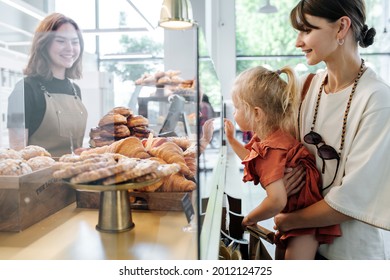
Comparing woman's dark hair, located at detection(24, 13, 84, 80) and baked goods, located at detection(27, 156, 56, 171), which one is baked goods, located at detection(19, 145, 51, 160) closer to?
baked goods, located at detection(27, 156, 56, 171)

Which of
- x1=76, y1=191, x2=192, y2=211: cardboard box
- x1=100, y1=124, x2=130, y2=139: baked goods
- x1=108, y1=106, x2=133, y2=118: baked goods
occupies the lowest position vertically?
x1=76, y1=191, x2=192, y2=211: cardboard box

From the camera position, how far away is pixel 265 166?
41.0 inches

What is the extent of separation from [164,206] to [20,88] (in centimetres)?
53

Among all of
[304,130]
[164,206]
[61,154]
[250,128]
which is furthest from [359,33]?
[61,154]

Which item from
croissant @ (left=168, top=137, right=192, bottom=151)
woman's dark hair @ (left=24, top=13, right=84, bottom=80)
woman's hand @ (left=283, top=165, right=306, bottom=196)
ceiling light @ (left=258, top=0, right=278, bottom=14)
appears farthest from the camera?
ceiling light @ (left=258, top=0, right=278, bottom=14)

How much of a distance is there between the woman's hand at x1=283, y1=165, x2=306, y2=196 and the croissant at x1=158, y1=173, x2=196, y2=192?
42 cm

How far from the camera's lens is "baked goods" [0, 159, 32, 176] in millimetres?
736

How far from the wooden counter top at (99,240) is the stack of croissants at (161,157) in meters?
0.07

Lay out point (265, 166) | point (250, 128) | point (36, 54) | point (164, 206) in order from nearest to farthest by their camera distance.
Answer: point (164, 206)
point (36, 54)
point (265, 166)
point (250, 128)

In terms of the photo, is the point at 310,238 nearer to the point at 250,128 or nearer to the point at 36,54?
the point at 250,128

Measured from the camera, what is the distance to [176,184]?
2.50 feet

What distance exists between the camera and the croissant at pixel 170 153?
800 mm

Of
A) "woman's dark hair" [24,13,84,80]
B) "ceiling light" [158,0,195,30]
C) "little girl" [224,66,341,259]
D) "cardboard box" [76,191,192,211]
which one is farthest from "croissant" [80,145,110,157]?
"ceiling light" [158,0,195,30]

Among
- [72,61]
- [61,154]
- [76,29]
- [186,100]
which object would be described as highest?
[76,29]
